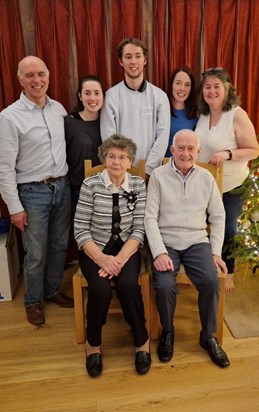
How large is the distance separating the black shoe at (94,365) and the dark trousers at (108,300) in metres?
0.07

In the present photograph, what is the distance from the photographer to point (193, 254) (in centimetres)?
216

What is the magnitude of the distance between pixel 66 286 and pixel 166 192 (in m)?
1.26

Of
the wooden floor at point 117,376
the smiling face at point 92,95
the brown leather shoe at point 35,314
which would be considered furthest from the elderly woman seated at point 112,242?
the brown leather shoe at point 35,314

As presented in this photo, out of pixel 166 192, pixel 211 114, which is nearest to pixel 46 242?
pixel 166 192

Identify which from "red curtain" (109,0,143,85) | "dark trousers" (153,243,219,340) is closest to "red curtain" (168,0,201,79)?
"red curtain" (109,0,143,85)

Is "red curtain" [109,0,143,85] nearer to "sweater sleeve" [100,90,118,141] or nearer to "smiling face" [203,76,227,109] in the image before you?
"sweater sleeve" [100,90,118,141]

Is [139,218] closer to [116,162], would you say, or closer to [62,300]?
[116,162]

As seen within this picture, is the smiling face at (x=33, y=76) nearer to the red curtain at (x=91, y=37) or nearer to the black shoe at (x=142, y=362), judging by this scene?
the red curtain at (x=91, y=37)

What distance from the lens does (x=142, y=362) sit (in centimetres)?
204

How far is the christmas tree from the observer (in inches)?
100

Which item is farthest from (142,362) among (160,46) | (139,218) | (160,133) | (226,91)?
(160,46)

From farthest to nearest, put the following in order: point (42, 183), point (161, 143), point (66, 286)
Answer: point (66, 286) → point (161, 143) → point (42, 183)

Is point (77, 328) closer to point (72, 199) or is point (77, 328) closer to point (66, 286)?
point (66, 286)

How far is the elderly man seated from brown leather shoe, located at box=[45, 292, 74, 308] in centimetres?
79
